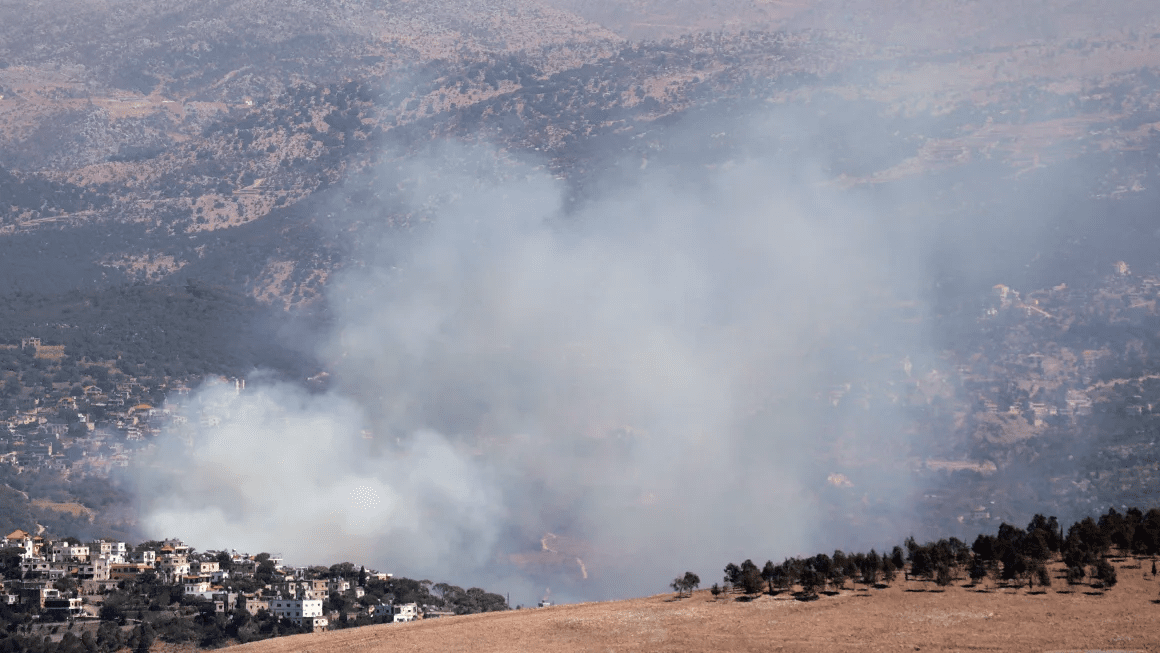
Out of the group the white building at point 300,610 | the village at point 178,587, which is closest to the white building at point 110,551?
the village at point 178,587

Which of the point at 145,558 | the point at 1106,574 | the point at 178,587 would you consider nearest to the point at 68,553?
the point at 145,558

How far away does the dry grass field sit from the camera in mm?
66625

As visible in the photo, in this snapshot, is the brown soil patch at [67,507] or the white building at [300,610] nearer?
the white building at [300,610]

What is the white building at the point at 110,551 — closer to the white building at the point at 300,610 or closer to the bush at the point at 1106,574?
the white building at the point at 300,610

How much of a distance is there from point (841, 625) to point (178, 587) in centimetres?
6571

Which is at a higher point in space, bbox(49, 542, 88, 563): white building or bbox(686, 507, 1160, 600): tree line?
bbox(49, 542, 88, 563): white building

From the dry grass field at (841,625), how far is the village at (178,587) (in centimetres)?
3567

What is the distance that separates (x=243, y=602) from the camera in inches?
4719

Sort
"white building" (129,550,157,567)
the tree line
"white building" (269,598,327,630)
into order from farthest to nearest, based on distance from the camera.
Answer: "white building" (129,550,157,567) < "white building" (269,598,327,630) < the tree line

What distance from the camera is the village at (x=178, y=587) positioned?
11712cm

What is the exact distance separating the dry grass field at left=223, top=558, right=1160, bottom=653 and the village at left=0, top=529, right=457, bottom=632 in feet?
117

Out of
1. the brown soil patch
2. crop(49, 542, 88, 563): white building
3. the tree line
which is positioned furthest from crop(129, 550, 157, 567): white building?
the tree line

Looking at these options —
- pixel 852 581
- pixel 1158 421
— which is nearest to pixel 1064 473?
pixel 1158 421

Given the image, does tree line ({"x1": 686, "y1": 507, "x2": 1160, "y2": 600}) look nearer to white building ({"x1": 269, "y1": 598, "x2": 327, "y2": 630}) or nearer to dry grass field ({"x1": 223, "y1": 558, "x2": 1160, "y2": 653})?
dry grass field ({"x1": 223, "y1": 558, "x2": 1160, "y2": 653})
